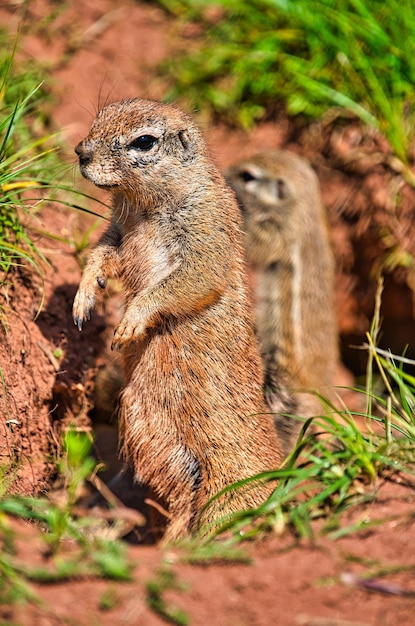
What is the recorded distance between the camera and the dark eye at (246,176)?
755cm

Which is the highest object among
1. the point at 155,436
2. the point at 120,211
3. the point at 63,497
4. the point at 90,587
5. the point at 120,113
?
the point at 120,113

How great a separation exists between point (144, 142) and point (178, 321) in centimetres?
103

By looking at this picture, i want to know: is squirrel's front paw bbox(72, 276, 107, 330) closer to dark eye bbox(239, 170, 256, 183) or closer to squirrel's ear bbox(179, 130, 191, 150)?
squirrel's ear bbox(179, 130, 191, 150)

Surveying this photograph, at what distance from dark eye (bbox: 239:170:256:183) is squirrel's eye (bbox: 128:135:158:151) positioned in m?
2.99

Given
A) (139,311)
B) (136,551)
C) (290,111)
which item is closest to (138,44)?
(290,111)

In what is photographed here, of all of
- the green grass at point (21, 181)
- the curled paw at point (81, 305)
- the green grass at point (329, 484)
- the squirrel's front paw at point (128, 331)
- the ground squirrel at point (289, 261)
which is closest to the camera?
the green grass at point (329, 484)

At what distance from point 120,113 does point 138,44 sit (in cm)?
389

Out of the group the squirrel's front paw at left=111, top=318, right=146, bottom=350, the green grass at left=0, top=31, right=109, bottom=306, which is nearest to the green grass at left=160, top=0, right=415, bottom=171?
the green grass at left=0, top=31, right=109, bottom=306

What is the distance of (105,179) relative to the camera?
448 cm

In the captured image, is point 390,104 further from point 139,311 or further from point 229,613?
point 229,613

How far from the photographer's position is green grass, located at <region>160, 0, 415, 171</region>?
7.51 metres

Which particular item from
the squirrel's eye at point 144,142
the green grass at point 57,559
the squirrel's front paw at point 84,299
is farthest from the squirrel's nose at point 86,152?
the green grass at point 57,559

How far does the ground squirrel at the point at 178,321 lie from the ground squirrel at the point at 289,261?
2.42m

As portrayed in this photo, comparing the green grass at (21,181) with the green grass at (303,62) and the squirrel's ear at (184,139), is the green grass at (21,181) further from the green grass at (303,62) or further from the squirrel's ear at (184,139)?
the green grass at (303,62)
